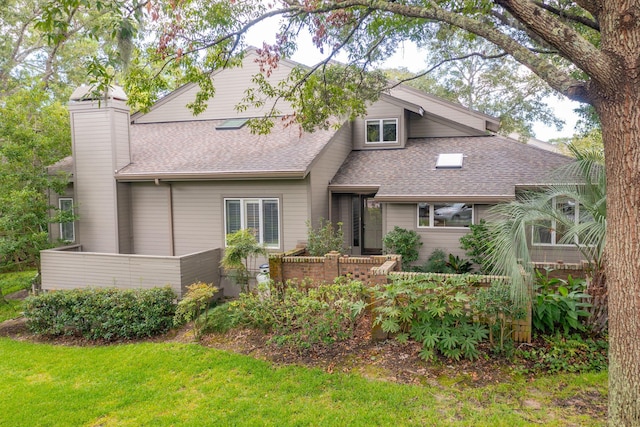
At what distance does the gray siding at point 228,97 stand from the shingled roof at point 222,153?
73 cm

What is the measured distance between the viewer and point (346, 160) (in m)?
13.2

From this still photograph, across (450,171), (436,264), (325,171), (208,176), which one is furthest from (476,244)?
(208,176)

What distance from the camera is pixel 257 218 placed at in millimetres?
10883

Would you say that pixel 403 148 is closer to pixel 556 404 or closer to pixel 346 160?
pixel 346 160

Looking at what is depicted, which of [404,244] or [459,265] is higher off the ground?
[404,244]

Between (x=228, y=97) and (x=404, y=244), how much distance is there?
853 cm

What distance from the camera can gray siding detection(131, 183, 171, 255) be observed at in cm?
1163

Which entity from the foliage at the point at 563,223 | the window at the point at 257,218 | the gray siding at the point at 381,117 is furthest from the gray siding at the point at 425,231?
the foliage at the point at 563,223

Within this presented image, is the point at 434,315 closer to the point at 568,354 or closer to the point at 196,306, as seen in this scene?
the point at 568,354

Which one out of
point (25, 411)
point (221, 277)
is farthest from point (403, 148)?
point (25, 411)

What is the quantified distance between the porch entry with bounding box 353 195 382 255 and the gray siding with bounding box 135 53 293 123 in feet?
13.9

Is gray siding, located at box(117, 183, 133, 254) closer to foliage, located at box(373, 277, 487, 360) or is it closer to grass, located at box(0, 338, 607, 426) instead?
grass, located at box(0, 338, 607, 426)

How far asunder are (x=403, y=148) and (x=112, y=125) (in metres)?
8.83

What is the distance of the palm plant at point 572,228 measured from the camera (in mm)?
5453
